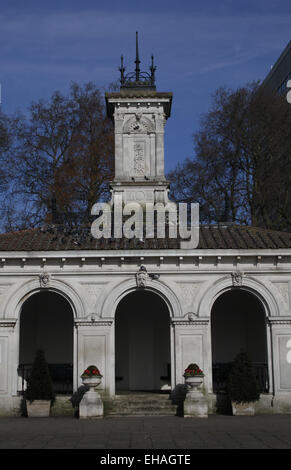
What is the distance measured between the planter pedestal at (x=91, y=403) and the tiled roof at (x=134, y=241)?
4824mm

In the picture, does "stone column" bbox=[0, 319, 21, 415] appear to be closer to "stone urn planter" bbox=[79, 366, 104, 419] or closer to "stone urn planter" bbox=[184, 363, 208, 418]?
"stone urn planter" bbox=[79, 366, 104, 419]

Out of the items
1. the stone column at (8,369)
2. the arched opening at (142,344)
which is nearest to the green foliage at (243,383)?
the arched opening at (142,344)

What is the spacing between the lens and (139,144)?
30.5 meters

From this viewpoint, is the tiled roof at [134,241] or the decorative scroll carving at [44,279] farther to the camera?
the tiled roof at [134,241]

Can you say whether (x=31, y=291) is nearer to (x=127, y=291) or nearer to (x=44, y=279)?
(x=44, y=279)

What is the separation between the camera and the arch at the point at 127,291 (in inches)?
898

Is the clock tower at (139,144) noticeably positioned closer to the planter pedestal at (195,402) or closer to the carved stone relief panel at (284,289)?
the carved stone relief panel at (284,289)

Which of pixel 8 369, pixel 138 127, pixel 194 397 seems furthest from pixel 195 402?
pixel 138 127

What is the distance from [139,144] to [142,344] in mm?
10126

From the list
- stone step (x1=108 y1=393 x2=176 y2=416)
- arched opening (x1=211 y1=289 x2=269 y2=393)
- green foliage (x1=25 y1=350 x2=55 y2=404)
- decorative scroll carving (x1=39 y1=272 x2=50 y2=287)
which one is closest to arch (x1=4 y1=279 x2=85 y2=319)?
decorative scroll carving (x1=39 y1=272 x2=50 y2=287)

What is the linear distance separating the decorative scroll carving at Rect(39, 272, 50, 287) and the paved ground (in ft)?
15.8

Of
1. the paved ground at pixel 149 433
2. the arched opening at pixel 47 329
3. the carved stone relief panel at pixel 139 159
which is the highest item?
the carved stone relief panel at pixel 139 159

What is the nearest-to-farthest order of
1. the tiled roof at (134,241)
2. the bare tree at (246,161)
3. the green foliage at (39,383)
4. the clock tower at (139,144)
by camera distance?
the green foliage at (39,383) < the tiled roof at (134,241) < the clock tower at (139,144) < the bare tree at (246,161)
